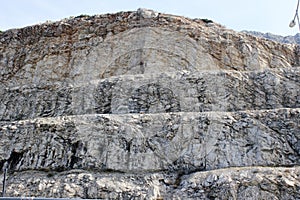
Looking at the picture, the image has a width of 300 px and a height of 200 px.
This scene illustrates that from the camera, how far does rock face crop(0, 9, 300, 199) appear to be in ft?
29.3

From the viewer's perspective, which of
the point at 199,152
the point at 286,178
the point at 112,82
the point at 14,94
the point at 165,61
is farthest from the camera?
the point at 165,61

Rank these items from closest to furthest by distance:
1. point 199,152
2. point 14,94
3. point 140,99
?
1. point 199,152
2. point 140,99
3. point 14,94

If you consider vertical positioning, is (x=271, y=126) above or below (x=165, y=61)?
below

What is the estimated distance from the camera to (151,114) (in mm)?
11062

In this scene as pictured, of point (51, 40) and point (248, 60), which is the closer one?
point (248, 60)

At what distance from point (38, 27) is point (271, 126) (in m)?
14.5

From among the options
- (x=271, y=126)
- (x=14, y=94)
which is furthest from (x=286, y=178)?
(x=14, y=94)

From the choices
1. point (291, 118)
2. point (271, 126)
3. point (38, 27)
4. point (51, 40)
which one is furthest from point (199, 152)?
point (38, 27)

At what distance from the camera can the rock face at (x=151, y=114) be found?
8.92 m

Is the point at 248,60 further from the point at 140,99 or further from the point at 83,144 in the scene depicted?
the point at 83,144

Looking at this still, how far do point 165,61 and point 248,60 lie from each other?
153 inches

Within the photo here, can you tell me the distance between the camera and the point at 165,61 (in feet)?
56.5

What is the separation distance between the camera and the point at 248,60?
1759 centimetres

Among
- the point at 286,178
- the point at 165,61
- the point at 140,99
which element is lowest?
the point at 286,178
